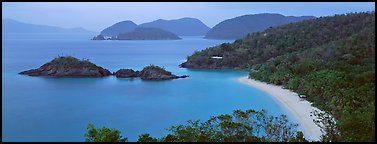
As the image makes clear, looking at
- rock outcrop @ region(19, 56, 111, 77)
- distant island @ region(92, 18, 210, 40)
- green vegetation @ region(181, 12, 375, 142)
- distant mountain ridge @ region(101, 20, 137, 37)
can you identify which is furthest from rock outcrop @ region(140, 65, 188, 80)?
distant mountain ridge @ region(101, 20, 137, 37)

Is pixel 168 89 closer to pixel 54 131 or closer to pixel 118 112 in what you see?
pixel 118 112

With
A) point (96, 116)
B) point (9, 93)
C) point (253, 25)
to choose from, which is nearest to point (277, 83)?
point (96, 116)

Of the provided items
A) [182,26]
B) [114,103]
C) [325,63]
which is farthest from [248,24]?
[114,103]

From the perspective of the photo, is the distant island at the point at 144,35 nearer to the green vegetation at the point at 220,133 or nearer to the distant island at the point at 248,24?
the distant island at the point at 248,24

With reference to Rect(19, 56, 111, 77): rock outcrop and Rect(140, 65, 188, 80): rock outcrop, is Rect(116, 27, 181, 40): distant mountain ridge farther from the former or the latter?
Rect(140, 65, 188, 80): rock outcrop

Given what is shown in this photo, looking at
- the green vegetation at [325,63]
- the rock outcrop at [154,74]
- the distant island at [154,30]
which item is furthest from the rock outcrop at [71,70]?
the distant island at [154,30]
